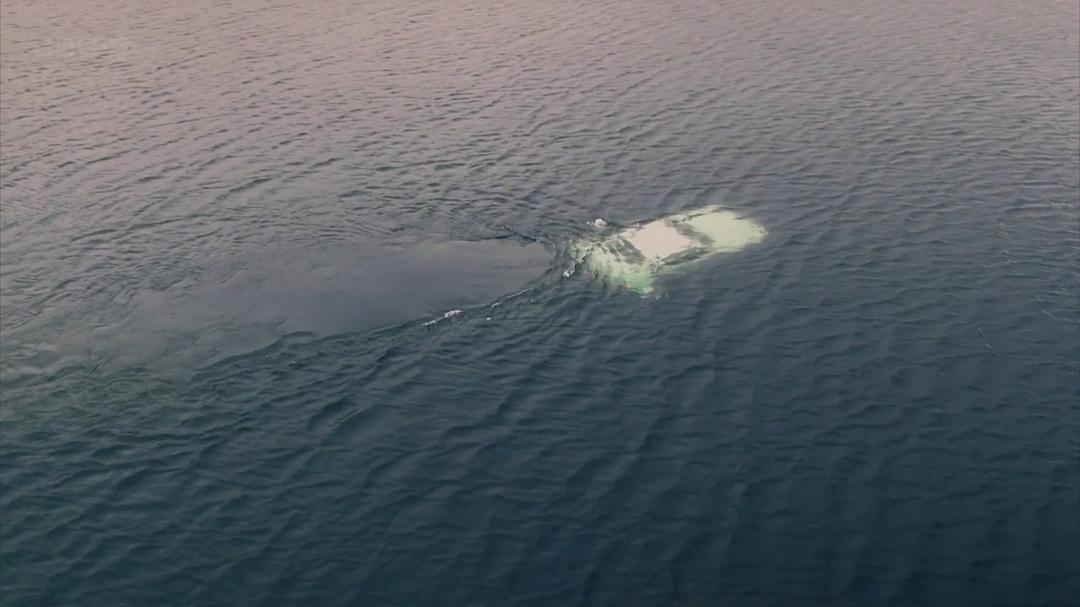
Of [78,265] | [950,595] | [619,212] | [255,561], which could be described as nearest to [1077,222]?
[619,212]

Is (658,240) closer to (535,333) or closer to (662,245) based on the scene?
(662,245)

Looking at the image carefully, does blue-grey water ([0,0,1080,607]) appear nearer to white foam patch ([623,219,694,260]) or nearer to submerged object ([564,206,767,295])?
submerged object ([564,206,767,295])

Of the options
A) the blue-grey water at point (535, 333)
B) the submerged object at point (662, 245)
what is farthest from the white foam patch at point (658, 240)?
the blue-grey water at point (535, 333)

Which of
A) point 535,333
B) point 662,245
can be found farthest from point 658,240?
point 535,333

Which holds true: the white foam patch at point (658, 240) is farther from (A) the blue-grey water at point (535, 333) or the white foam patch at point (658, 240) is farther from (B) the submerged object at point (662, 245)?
(A) the blue-grey water at point (535, 333)

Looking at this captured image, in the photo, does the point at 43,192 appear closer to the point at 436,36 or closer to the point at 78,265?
the point at 78,265

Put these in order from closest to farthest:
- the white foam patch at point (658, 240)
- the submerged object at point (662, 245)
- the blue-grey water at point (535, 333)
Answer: the blue-grey water at point (535, 333)
the submerged object at point (662, 245)
the white foam patch at point (658, 240)
